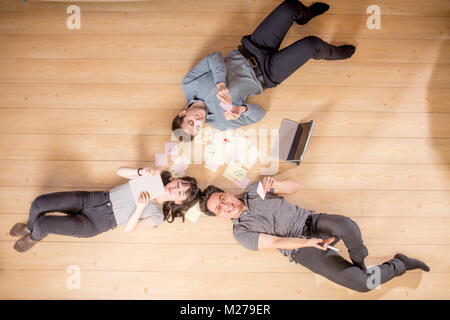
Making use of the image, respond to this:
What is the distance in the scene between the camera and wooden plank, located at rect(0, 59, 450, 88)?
2643 millimetres

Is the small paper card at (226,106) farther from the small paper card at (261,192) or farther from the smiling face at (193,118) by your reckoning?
the small paper card at (261,192)

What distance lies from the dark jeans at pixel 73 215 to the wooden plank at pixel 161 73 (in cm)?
98

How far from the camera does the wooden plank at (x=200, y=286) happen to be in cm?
254

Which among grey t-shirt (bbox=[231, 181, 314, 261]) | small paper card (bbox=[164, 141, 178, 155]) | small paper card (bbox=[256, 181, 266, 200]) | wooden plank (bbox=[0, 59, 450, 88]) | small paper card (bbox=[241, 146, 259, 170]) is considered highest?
wooden plank (bbox=[0, 59, 450, 88])

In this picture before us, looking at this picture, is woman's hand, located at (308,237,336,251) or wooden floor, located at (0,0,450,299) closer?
woman's hand, located at (308,237,336,251)

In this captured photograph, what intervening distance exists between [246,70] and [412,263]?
1.98 metres

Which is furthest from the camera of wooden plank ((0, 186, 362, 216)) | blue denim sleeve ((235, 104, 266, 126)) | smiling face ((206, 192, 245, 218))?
wooden plank ((0, 186, 362, 216))

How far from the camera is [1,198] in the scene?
8.46ft

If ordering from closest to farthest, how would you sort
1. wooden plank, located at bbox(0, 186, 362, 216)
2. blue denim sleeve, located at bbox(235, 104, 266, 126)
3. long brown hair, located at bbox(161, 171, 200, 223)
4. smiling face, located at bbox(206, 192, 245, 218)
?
1. smiling face, located at bbox(206, 192, 245, 218)
2. long brown hair, located at bbox(161, 171, 200, 223)
3. blue denim sleeve, located at bbox(235, 104, 266, 126)
4. wooden plank, located at bbox(0, 186, 362, 216)

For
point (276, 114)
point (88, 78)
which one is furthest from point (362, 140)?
point (88, 78)

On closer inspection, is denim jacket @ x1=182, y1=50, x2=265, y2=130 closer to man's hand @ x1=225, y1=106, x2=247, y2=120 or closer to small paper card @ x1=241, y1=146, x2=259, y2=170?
man's hand @ x1=225, y1=106, x2=247, y2=120

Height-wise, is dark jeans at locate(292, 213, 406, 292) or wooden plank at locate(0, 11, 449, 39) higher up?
wooden plank at locate(0, 11, 449, 39)

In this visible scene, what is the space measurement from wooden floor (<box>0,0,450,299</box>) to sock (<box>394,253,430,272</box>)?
87 mm

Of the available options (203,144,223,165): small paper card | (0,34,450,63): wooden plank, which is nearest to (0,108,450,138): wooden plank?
(203,144,223,165): small paper card
